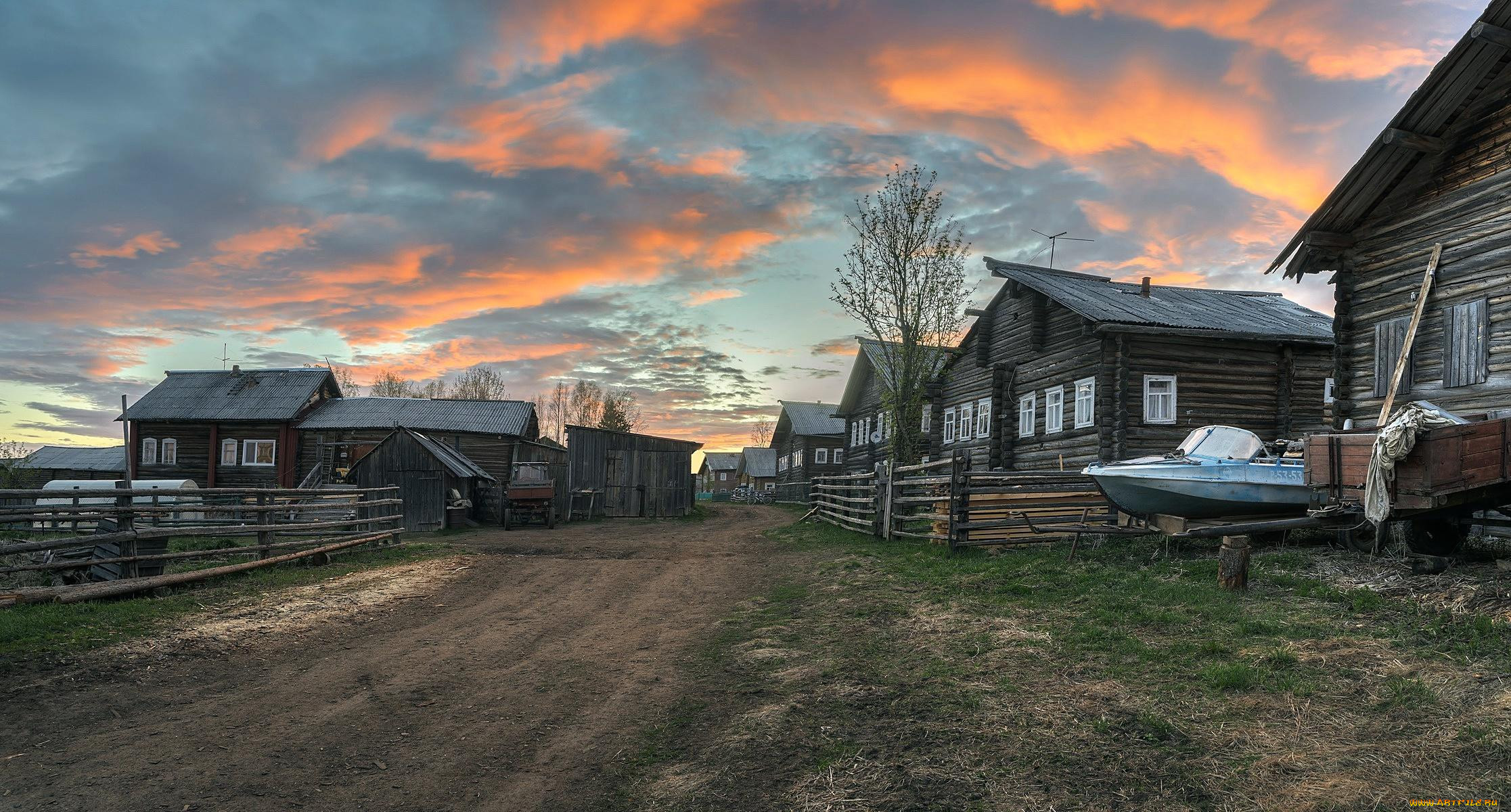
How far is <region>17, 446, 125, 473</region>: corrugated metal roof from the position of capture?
57.0 meters

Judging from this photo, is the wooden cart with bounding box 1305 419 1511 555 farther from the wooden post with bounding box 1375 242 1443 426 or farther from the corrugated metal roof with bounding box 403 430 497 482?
the corrugated metal roof with bounding box 403 430 497 482

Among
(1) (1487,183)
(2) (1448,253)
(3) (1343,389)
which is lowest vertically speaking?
(3) (1343,389)

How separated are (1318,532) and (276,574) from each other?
1727cm

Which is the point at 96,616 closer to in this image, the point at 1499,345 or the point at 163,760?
the point at 163,760

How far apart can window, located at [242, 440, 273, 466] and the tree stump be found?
157 ft

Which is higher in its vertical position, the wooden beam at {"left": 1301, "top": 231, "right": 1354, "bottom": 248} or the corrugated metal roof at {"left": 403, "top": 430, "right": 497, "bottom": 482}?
the wooden beam at {"left": 1301, "top": 231, "right": 1354, "bottom": 248}

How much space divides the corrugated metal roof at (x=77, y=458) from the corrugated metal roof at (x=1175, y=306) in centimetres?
6031

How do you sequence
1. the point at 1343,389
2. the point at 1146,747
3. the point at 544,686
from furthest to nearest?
the point at 1343,389, the point at 544,686, the point at 1146,747

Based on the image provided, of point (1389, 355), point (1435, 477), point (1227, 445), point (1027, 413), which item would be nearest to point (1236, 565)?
point (1435, 477)

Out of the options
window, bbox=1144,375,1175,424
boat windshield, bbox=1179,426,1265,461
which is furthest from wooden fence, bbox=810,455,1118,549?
window, bbox=1144,375,1175,424

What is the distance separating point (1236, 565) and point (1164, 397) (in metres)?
13.2

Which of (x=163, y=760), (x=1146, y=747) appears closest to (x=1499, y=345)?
(x=1146, y=747)

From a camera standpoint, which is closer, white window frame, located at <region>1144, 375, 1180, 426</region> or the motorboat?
the motorboat

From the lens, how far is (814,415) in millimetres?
59219
